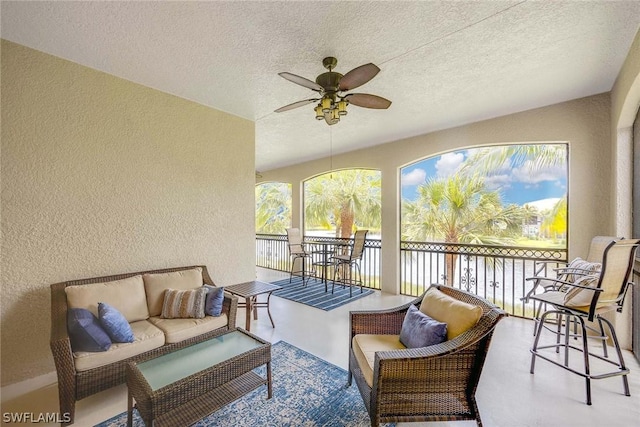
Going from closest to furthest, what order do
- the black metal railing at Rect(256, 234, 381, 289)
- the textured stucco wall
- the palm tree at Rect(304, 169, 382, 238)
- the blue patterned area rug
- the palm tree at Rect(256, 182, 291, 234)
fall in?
the blue patterned area rug
the textured stucco wall
the black metal railing at Rect(256, 234, 381, 289)
the palm tree at Rect(304, 169, 382, 238)
the palm tree at Rect(256, 182, 291, 234)

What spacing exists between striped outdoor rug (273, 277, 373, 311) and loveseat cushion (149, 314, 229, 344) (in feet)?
6.36

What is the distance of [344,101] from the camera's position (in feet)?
7.97

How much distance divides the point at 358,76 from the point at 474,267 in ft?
14.1

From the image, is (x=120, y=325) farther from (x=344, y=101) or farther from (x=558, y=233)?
(x=558, y=233)

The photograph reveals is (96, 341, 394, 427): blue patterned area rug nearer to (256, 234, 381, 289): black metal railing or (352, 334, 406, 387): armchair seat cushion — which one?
(352, 334, 406, 387): armchair seat cushion

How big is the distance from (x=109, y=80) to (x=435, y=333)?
370 centimetres

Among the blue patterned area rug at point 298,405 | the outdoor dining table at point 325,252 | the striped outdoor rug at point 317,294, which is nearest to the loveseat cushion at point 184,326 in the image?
the blue patterned area rug at point 298,405

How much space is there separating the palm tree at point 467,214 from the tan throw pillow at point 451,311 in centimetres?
337

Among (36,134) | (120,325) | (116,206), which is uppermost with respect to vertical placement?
(36,134)

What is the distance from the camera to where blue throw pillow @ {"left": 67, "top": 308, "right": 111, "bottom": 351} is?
1890 mm

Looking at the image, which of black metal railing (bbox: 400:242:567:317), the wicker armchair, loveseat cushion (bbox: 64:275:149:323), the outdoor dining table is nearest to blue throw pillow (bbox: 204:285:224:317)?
loveseat cushion (bbox: 64:275:149:323)

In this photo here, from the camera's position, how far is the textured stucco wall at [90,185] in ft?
7.08

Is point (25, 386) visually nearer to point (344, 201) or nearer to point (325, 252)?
point (325, 252)

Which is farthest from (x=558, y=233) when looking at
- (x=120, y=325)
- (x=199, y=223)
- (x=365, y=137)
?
(x=120, y=325)
